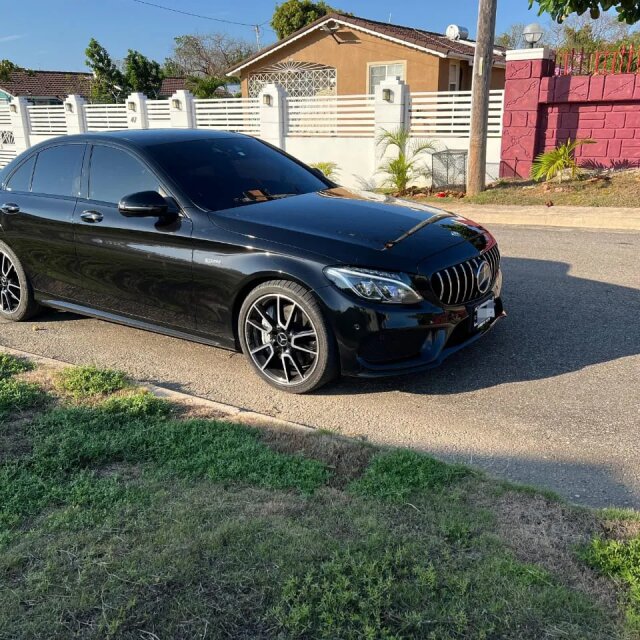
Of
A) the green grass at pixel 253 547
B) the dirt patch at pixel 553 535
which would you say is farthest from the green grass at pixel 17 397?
the dirt patch at pixel 553 535

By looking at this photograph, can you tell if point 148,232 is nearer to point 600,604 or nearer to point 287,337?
point 287,337

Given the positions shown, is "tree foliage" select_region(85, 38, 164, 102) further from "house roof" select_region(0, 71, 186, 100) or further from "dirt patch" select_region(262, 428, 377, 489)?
"dirt patch" select_region(262, 428, 377, 489)

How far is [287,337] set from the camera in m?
4.35

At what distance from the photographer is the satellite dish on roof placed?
2495 centimetres

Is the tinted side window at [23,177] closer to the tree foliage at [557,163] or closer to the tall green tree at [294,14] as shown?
the tree foliage at [557,163]

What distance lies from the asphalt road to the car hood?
931 mm

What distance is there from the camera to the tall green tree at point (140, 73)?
39250 millimetres

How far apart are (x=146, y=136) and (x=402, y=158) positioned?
32.2 ft

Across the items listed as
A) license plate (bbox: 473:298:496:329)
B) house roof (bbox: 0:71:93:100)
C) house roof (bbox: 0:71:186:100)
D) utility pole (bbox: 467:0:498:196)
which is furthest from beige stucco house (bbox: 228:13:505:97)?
house roof (bbox: 0:71:93:100)

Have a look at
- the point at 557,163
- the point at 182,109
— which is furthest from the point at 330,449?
the point at 182,109

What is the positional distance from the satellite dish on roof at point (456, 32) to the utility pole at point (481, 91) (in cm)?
1366

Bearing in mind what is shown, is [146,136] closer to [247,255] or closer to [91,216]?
[91,216]

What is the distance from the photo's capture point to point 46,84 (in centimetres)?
5300

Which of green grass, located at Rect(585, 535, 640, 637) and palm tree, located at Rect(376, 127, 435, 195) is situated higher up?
palm tree, located at Rect(376, 127, 435, 195)
